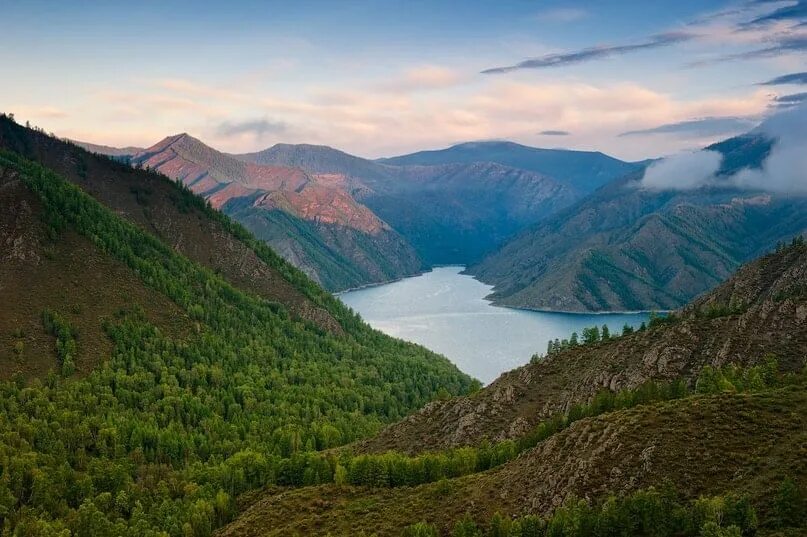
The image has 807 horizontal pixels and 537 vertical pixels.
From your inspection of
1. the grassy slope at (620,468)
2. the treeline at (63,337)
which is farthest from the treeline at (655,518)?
the treeline at (63,337)

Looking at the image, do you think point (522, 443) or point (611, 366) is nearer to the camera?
point (522, 443)

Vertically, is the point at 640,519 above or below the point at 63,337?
below

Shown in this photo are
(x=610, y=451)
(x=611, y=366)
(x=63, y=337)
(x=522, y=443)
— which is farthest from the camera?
(x=63, y=337)

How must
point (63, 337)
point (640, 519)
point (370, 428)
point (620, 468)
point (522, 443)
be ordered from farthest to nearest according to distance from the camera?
point (63, 337) → point (370, 428) → point (522, 443) → point (620, 468) → point (640, 519)

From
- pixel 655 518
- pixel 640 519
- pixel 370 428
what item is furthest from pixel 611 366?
pixel 370 428

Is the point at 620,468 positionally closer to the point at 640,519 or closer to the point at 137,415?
the point at 640,519

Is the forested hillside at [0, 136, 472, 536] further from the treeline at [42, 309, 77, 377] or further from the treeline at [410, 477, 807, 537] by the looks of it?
the treeline at [410, 477, 807, 537]
